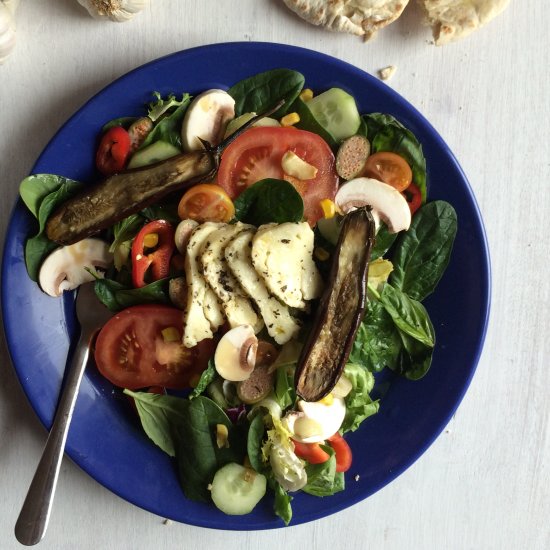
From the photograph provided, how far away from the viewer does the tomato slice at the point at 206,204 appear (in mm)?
2551

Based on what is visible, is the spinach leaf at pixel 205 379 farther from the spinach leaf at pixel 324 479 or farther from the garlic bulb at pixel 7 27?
the garlic bulb at pixel 7 27

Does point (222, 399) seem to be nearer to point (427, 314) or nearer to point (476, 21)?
point (427, 314)

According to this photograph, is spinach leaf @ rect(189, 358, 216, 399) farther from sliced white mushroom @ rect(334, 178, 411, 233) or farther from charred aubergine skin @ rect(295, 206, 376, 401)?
sliced white mushroom @ rect(334, 178, 411, 233)

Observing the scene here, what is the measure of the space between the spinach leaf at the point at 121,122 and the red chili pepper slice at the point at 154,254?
0.41m

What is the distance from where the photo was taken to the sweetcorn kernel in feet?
8.63

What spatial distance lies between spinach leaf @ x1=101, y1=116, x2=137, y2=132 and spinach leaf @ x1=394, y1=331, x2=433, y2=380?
1.40 metres

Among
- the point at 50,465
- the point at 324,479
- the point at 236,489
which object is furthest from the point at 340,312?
the point at 50,465

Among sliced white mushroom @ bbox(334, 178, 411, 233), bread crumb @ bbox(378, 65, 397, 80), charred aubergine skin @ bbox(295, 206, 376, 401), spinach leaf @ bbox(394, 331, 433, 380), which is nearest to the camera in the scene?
charred aubergine skin @ bbox(295, 206, 376, 401)

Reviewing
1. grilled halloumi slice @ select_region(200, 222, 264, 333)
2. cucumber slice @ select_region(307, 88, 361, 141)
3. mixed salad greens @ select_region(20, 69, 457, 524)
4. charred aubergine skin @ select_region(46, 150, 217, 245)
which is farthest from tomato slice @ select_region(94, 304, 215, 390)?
cucumber slice @ select_region(307, 88, 361, 141)

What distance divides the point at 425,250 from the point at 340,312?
0.51 metres

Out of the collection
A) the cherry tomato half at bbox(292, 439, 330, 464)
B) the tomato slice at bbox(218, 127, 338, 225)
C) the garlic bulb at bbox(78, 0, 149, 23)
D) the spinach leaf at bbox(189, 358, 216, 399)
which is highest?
the garlic bulb at bbox(78, 0, 149, 23)

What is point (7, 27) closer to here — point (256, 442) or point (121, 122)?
point (121, 122)

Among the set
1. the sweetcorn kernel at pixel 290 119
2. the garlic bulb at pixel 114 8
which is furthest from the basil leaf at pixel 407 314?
the garlic bulb at pixel 114 8

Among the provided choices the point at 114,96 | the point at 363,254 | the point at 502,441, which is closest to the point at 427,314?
the point at 363,254
